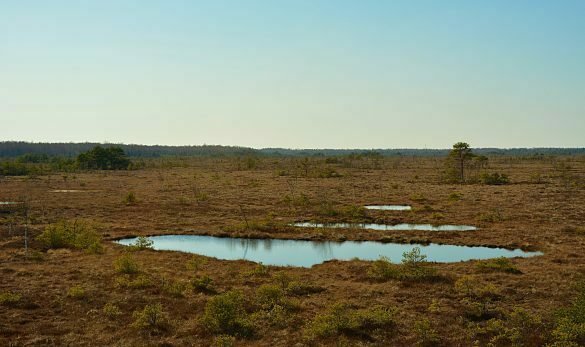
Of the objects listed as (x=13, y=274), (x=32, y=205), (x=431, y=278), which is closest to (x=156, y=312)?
(x=13, y=274)

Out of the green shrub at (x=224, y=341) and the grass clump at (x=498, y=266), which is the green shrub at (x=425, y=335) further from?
the grass clump at (x=498, y=266)

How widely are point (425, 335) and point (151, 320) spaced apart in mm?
9578

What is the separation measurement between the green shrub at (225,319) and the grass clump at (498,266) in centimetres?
1330

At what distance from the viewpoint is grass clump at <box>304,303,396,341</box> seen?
16.1 m

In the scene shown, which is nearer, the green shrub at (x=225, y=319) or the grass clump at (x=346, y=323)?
the grass clump at (x=346, y=323)

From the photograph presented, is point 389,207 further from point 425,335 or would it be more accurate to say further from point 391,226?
point 425,335

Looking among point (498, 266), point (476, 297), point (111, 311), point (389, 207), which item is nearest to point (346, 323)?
point (476, 297)

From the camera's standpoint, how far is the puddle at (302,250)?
1125 inches

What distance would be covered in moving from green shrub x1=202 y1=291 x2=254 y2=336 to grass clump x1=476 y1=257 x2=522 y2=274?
1330 cm

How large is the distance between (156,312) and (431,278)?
12.7m

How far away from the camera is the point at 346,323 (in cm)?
1659

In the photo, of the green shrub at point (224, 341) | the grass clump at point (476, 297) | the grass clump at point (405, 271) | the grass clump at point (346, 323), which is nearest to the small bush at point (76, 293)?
the green shrub at point (224, 341)

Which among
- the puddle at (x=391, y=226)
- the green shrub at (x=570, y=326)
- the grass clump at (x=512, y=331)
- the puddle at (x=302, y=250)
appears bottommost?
the puddle at (x=302, y=250)

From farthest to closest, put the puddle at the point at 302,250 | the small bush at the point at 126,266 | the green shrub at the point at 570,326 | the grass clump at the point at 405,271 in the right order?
the puddle at the point at 302,250, the small bush at the point at 126,266, the grass clump at the point at 405,271, the green shrub at the point at 570,326
